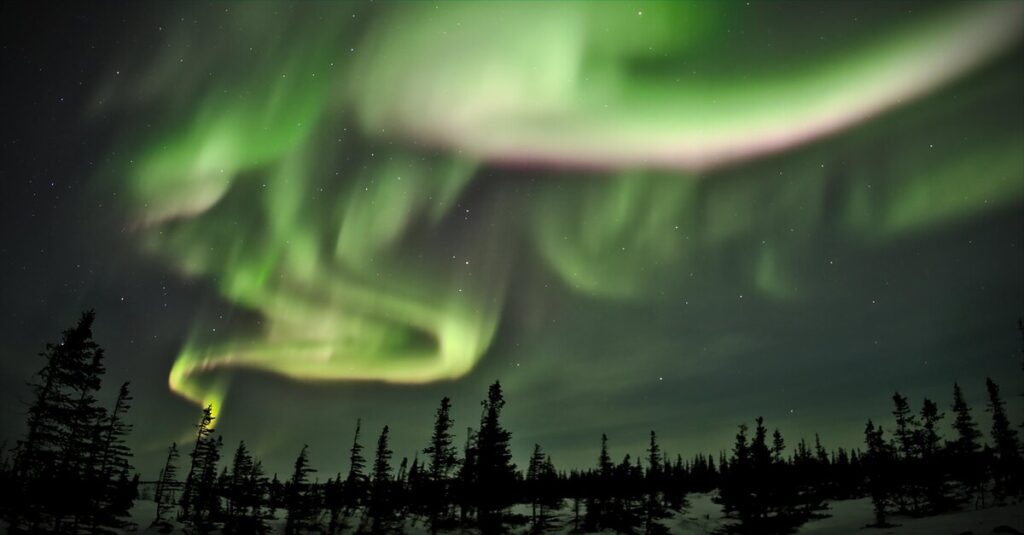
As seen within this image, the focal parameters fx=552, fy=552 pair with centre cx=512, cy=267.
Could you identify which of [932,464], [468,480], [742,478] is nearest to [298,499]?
[468,480]

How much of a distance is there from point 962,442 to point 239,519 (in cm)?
9031

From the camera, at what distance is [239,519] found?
6284 cm

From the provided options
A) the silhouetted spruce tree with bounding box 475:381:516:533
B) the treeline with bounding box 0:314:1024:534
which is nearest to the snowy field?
the treeline with bounding box 0:314:1024:534

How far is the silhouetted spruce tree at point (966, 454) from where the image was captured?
2601 inches

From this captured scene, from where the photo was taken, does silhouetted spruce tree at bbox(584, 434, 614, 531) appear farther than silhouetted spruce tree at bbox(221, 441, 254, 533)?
Yes

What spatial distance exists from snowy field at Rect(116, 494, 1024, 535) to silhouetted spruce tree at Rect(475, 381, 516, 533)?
85.8 feet

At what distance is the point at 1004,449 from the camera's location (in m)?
67.7

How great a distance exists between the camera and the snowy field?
46.3 meters

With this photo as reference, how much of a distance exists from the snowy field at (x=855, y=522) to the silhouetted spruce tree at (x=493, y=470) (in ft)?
85.8

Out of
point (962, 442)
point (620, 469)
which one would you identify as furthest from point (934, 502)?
point (620, 469)

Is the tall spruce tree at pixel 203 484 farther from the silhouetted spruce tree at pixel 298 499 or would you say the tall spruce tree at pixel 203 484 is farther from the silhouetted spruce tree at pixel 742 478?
the silhouetted spruce tree at pixel 742 478

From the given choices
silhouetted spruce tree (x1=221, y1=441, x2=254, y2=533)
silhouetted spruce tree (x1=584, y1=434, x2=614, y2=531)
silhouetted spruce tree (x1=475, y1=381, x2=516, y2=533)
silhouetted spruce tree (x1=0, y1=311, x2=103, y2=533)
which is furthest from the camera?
silhouetted spruce tree (x1=584, y1=434, x2=614, y2=531)

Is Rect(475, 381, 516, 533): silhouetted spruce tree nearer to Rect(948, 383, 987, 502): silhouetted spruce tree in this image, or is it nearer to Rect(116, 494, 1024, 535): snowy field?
Rect(116, 494, 1024, 535): snowy field

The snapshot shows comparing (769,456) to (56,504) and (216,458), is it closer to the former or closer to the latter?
(56,504)
